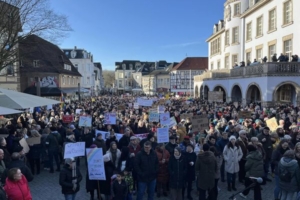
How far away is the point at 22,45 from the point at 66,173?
1638 cm

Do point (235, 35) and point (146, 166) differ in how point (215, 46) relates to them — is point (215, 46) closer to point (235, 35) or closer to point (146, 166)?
point (235, 35)

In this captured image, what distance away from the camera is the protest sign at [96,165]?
6691mm

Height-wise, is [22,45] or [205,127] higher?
[22,45]

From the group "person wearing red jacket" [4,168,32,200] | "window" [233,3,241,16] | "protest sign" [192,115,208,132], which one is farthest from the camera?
"window" [233,3,241,16]

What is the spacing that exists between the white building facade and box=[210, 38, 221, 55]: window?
567 millimetres

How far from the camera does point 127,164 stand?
24.4ft

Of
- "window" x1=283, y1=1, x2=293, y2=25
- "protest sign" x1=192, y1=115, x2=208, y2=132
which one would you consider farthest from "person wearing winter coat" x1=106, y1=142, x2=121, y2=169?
"window" x1=283, y1=1, x2=293, y2=25

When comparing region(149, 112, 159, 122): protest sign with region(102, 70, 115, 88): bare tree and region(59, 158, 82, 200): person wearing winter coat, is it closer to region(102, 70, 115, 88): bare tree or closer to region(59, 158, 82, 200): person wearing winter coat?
region(59, 158, 82, 200): person wearing winter coat

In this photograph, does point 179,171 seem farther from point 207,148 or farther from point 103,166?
point 103,166

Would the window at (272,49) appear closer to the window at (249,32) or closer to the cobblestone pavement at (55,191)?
the window at (249,32)

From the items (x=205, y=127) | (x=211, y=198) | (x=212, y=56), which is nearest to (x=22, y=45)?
(x=205, y=127)

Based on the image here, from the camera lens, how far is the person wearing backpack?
19.8 feet

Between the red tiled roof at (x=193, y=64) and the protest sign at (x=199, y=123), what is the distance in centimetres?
6048

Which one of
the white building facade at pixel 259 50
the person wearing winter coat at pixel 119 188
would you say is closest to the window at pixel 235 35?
the white building facade at pixel 259 50
